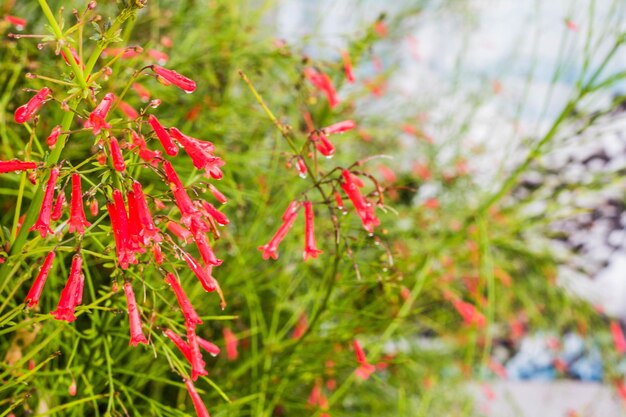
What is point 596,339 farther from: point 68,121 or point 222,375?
point 68,121

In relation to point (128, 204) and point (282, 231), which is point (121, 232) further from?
point (282, 231)

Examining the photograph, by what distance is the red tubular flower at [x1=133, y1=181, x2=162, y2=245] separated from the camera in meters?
0.29

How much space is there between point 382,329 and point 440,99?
868 millimetres

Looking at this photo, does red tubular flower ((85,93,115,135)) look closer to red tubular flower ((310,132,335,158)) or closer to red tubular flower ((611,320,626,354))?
red tubular flower ((310,132,335,158))

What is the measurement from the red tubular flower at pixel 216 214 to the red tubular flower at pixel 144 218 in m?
0.03

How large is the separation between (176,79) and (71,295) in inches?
4.1

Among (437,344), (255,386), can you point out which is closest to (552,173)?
(437,344)

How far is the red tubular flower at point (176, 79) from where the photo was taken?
0.30m

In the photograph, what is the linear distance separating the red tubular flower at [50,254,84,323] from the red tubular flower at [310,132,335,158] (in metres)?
0.14

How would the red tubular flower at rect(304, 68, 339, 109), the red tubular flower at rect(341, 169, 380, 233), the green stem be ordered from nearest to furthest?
the green stem
the red tubular flower at rect(341, 169, 380, 233)
the red tubular flower at rect(304, 68, 339, 109)

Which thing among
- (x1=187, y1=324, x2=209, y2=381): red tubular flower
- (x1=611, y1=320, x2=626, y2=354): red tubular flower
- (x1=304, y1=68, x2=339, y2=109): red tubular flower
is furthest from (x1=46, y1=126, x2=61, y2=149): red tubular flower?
(x1=611, y1=320, x2=626, y2=354): red tubular flower

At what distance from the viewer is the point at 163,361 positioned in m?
0.51

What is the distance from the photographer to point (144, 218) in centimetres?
29

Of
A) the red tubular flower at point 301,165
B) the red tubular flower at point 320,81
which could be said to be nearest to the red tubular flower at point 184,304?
the red tubular flower at point 301,165
